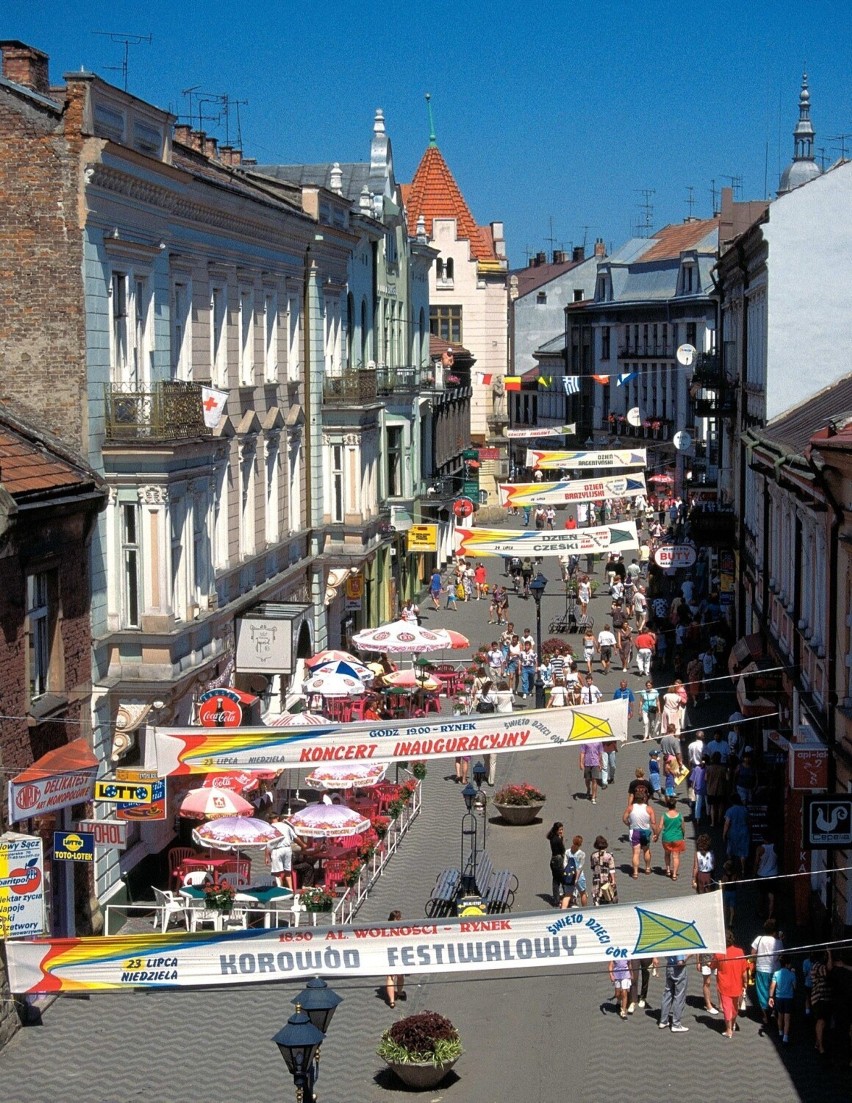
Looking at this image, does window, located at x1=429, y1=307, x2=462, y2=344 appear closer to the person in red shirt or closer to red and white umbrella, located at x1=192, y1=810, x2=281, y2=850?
red and white umbrella, located at x1=192, y1=810, x2=281, y2=850

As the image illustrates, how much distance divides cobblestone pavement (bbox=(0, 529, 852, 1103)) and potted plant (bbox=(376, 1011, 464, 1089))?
21 centimetres

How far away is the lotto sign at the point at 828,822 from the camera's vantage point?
16.6 metres

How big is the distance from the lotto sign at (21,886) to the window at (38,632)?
262 centimetres

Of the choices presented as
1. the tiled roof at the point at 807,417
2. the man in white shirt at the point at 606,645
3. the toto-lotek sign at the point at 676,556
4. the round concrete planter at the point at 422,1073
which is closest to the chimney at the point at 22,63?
the tiled roof at the point at 807,417

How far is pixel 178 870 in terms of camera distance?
23.1m

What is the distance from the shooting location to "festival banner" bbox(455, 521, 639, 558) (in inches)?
1291

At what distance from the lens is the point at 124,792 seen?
1969 cm

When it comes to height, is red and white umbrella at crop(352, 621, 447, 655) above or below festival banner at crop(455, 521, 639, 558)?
below

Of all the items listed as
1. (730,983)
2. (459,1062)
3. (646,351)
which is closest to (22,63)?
(459,1062)

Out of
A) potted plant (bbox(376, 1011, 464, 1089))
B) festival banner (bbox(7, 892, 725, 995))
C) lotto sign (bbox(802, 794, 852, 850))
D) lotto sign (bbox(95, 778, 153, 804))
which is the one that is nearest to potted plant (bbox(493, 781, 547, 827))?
lotto sign (bbox(95, 778, 153, 804))

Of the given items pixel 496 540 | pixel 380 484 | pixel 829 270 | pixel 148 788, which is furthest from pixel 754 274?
pixel 148 788

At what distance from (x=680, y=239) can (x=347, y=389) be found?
6027 cm

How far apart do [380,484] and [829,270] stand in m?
15.5

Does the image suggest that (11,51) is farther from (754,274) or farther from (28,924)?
(754,274)
